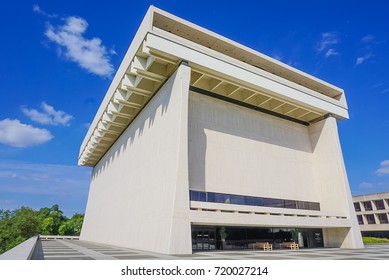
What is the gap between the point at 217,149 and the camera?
2216 centimetres

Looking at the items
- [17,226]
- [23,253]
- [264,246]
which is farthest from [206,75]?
[17,226]

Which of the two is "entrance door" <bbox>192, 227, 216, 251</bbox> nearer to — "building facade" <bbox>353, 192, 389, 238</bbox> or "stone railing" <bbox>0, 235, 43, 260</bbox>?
"stone railing" <bbox>0, 235, 43, 260</bbox>

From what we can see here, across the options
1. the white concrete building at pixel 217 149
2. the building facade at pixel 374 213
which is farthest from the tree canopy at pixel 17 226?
the building facade at pixel 374 213

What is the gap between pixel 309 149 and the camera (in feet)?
95.9

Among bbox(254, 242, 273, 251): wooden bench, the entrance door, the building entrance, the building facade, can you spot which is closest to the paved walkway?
the entrance door

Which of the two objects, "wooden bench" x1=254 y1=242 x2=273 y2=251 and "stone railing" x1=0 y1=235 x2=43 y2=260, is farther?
"wooden bench" x1=254 y1=242 x2=273 y2=251

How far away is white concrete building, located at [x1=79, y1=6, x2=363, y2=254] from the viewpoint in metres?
18.2

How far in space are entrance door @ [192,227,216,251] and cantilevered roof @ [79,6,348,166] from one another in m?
11.2

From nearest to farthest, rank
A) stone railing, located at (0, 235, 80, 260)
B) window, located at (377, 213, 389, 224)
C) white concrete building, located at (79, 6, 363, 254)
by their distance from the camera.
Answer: stone railing, located at (0, 235, 80, 260)
white concrete building, located at (79, 6, 363, 254)
window, located at (377, 213, 389, 224)

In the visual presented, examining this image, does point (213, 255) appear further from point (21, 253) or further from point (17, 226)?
point (17, 226)

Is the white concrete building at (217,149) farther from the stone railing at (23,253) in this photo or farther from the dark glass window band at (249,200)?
the stone railing at (23,253)

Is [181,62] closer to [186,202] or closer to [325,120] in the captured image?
[186,202]

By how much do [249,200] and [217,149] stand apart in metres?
4.90
